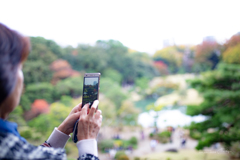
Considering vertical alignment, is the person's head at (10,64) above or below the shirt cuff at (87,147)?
above

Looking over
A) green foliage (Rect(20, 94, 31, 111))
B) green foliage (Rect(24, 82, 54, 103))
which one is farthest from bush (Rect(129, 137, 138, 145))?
green foliage (Rect(20, 94, 31, 111))

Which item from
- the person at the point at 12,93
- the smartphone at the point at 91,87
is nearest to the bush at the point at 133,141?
the smartphone at the point at 91,87

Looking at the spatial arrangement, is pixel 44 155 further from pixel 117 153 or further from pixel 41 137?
pixel 41 137

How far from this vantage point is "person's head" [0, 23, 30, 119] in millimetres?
229

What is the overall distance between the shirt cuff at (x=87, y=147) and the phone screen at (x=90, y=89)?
0.12 meters

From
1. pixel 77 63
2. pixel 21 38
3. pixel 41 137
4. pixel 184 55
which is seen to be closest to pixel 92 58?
pixel 77 63

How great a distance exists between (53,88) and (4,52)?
5766mm

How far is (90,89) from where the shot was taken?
454 millimetres

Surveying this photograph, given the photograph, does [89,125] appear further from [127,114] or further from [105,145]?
[127,114]

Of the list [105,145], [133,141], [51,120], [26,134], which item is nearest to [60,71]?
[51,120]

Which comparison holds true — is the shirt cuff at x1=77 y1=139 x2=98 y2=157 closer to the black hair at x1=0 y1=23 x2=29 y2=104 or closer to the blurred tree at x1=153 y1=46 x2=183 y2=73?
the black hair at x1=0 y1=23 x2=29 y2=104

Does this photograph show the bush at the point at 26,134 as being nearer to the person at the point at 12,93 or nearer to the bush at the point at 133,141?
the bush at the point at 133,141

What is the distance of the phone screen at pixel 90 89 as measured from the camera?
1.42 ft

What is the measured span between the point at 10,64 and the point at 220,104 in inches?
112
